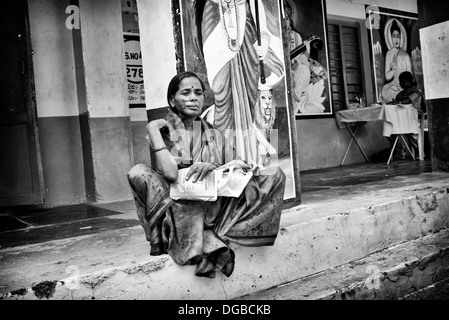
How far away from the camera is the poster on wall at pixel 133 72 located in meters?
6.74

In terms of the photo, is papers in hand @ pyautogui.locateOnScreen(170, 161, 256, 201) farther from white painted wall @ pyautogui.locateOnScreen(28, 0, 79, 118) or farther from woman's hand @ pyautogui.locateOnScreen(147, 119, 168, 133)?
white painted wall @ pyautogui.locateOnScreen(28, 0, 79, 118)

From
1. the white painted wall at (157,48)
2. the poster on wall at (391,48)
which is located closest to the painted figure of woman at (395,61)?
the poster on wall at (391,48)

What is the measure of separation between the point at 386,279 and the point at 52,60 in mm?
4700

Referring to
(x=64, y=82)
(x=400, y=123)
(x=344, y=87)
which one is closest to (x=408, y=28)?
(x=344, y=87)

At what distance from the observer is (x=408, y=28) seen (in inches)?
375

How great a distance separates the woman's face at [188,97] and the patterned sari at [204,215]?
0.26 feet

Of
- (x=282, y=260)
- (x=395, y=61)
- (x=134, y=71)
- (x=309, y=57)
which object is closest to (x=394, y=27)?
(x=395, y=61)

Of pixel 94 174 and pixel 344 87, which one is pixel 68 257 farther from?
pixel 344 87

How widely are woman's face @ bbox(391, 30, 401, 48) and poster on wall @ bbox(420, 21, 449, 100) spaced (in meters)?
4.02

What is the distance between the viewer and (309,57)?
795cm

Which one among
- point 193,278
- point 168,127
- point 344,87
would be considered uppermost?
point 344,87

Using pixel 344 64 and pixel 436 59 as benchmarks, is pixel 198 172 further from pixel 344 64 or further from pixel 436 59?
pixel 344 64
